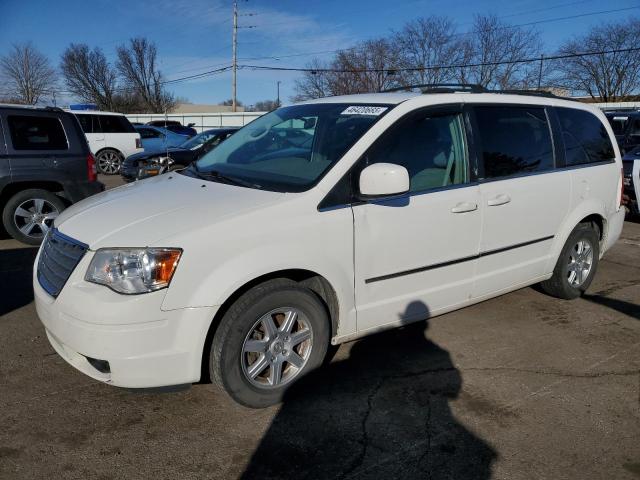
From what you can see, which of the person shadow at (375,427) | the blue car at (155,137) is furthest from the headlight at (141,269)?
the blue car at (155,137)

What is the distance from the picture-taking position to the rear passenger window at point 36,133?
6.39 metres

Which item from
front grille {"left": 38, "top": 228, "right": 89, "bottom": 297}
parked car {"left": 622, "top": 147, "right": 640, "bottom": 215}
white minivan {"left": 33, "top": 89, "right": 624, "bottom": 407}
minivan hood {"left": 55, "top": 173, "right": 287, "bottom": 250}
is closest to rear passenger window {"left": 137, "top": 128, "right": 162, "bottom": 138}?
parked car {"left": 622, "top": 147, "right": 640, "bottom": 215}

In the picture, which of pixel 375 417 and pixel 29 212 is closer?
pixel 375 417

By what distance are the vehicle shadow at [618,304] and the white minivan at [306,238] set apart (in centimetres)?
82

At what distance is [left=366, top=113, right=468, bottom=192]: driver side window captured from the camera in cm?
342

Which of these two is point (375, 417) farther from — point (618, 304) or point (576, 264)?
point (618, 304)

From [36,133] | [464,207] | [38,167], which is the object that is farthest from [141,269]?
[36,133]

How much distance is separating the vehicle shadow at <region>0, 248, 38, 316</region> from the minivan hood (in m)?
1.81

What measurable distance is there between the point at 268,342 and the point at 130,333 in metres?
0.78

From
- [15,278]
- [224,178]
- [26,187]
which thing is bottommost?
[15,278]

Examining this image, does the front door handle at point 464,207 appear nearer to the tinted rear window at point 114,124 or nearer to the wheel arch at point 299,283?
the wheel arch at point 299,283

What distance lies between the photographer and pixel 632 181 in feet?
28.2

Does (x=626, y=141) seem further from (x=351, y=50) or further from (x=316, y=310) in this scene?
(x=351, y=50)

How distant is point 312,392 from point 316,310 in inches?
22.4
